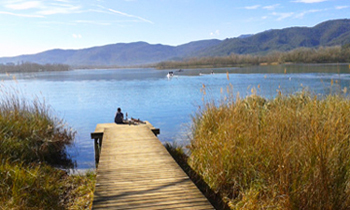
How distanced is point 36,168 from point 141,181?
2.12 metres

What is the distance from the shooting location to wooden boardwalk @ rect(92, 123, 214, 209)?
10.0ft

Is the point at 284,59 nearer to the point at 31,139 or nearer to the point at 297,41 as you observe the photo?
the point at 31,139

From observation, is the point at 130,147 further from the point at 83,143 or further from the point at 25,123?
the point at 83,143

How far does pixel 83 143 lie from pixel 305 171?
703 cm

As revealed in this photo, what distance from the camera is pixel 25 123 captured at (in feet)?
20.8

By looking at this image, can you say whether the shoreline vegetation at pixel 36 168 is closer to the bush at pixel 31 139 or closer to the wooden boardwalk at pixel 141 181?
the bush at pixel 31 139

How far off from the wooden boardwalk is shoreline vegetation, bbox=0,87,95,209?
0.69 m

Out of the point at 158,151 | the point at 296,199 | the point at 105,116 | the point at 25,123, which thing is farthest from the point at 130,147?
the point at 105,116

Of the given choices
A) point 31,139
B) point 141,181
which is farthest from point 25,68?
point 141,181

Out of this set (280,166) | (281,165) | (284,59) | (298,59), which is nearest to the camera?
(280,166)

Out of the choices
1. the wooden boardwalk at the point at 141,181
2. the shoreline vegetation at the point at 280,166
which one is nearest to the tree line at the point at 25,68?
the wooden boardwalk at the point at 141,181

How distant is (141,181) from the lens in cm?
366

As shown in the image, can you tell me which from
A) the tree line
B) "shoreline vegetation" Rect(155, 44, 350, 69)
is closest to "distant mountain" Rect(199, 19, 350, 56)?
"shoreline vegetation" Rect(155, 44, 350, 69)

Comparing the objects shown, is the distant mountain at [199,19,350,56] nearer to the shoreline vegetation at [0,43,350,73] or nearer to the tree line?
the shoreline vegetation at [0,43,350,73]
